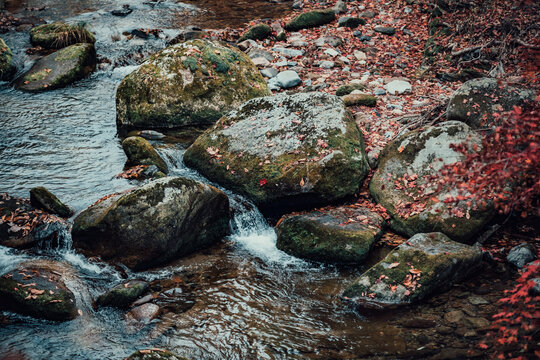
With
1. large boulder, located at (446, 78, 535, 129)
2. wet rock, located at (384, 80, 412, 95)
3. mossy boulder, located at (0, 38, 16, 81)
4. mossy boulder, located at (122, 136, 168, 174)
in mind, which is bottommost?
mossy boulder, located at (122, 136, 168, 174)

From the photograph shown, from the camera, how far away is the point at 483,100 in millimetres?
7590

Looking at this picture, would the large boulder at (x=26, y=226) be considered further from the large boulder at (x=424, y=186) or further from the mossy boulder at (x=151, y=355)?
the large boulder at (x=424, y=186)

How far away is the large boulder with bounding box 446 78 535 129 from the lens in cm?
740

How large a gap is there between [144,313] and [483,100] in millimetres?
6505

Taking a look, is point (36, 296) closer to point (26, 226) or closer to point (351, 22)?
point (26, 226)

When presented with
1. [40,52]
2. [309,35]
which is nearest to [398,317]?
[309,35]

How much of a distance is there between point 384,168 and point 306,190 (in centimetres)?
150

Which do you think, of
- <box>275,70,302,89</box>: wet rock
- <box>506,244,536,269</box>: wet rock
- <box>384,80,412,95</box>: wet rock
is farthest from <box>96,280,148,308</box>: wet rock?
<box>384,80,412,95</box>: wet rock

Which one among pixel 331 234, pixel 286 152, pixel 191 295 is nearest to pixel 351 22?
pixel 286 152

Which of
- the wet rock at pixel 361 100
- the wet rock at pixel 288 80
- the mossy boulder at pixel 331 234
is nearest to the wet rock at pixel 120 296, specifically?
the mossy boulder at pixel 331 234

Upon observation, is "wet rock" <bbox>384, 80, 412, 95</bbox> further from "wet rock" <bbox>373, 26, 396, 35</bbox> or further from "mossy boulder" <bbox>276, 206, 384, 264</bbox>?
"mossy boulder" <bbox>276, 206, 384, 264</bbox>

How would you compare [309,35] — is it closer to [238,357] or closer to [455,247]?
[455,247]

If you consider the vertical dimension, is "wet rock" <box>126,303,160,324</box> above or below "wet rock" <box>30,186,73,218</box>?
below

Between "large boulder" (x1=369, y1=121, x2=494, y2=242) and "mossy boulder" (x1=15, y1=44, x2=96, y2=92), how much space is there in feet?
28.4
